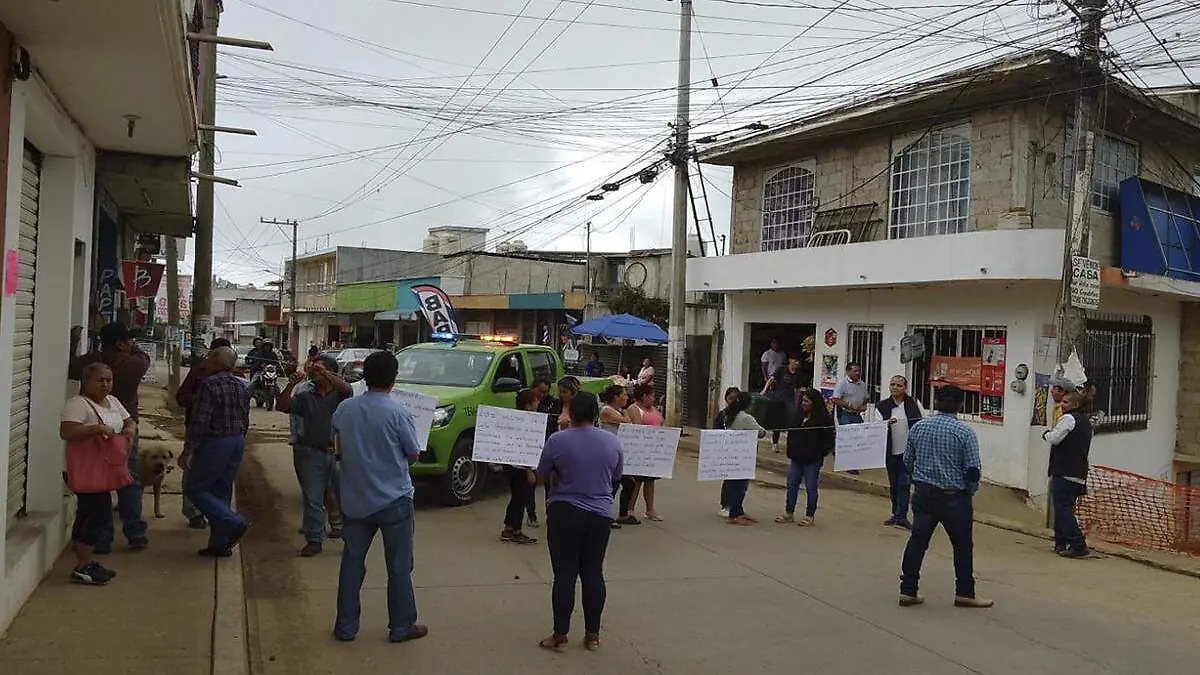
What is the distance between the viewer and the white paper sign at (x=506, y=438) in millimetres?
8695

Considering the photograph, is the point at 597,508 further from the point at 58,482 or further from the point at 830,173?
the point at 830,173

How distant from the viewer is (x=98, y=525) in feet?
20.4

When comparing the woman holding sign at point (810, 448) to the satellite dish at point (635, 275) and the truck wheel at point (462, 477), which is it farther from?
the satellite dish at point (635, 275)

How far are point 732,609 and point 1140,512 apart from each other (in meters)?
7.26

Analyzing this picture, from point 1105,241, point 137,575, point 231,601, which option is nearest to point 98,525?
point 137,575

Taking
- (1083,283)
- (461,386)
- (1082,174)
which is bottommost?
(461,386)

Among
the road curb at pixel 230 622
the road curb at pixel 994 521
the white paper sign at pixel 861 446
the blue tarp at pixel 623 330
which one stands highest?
the blue tarp at pixel 623 330

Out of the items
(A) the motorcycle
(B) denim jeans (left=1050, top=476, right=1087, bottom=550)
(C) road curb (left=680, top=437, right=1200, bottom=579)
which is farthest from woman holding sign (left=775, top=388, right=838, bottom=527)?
(A) the motorcycle

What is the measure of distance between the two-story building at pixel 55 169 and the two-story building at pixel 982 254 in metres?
Result: 10.9

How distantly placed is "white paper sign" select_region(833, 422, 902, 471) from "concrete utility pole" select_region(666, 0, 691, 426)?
31.1 feet

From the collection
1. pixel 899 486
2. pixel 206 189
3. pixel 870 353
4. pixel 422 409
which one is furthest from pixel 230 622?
pixel 870 353

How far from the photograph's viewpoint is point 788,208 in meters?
18.5

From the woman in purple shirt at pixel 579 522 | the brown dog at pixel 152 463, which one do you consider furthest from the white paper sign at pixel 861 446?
the brown dog at pixel 152 463

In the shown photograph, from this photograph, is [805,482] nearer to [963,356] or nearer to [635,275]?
[963,356]
